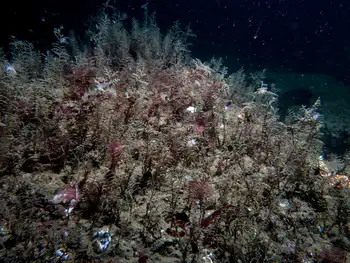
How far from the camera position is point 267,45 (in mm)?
24953

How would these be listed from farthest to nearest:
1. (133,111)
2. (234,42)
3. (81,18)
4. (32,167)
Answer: (234,42) → (81,18) → (133,111) → (32,167)

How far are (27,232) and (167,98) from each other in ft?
12.0

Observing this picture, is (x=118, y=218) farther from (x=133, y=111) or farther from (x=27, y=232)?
(x=133, y=111)

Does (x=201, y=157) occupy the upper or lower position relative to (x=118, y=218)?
upper

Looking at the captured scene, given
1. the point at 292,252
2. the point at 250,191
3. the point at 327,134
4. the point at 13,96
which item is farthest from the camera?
the point at 327,134

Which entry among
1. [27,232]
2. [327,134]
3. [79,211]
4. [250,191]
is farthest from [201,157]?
[327,134]

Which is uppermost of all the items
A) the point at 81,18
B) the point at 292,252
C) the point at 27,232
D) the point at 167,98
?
the point at 81,18

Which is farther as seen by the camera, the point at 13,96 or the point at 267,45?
the point at 267,45

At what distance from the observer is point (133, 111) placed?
4.05m

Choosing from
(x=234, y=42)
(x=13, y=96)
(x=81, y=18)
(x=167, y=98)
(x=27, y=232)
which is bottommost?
(x=27, y=232)

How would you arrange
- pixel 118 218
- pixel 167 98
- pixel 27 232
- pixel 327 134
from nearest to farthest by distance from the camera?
pixel 27 232 → pixel 118 218 → pixel 167 98 → pixel 327 134

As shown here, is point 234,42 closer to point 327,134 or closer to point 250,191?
point 327,134

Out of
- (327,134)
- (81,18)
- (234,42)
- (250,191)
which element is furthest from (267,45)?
(250,191)

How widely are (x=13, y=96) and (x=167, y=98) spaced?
307 cm
